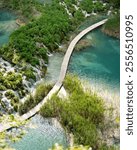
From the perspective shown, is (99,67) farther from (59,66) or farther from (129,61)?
(129,61)

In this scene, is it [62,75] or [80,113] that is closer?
[80,113]

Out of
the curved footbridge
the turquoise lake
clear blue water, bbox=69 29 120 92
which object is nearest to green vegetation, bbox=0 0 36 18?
the turquoise lake

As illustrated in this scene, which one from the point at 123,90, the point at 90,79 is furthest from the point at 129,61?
the point at 90,79

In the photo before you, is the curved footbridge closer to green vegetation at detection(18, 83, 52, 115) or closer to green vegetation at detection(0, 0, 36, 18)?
green vegetation at detection(18, 83, 52, 115)

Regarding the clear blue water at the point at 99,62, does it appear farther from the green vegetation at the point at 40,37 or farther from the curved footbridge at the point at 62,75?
the green vegetation at the point at 40,37

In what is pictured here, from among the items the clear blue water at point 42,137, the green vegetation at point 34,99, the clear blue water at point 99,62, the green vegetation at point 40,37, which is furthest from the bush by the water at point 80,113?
the green vegetation at point 40,37

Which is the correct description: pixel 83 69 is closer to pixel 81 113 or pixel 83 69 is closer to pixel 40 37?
pixel 40 37

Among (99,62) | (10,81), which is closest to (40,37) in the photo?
(99,62)
